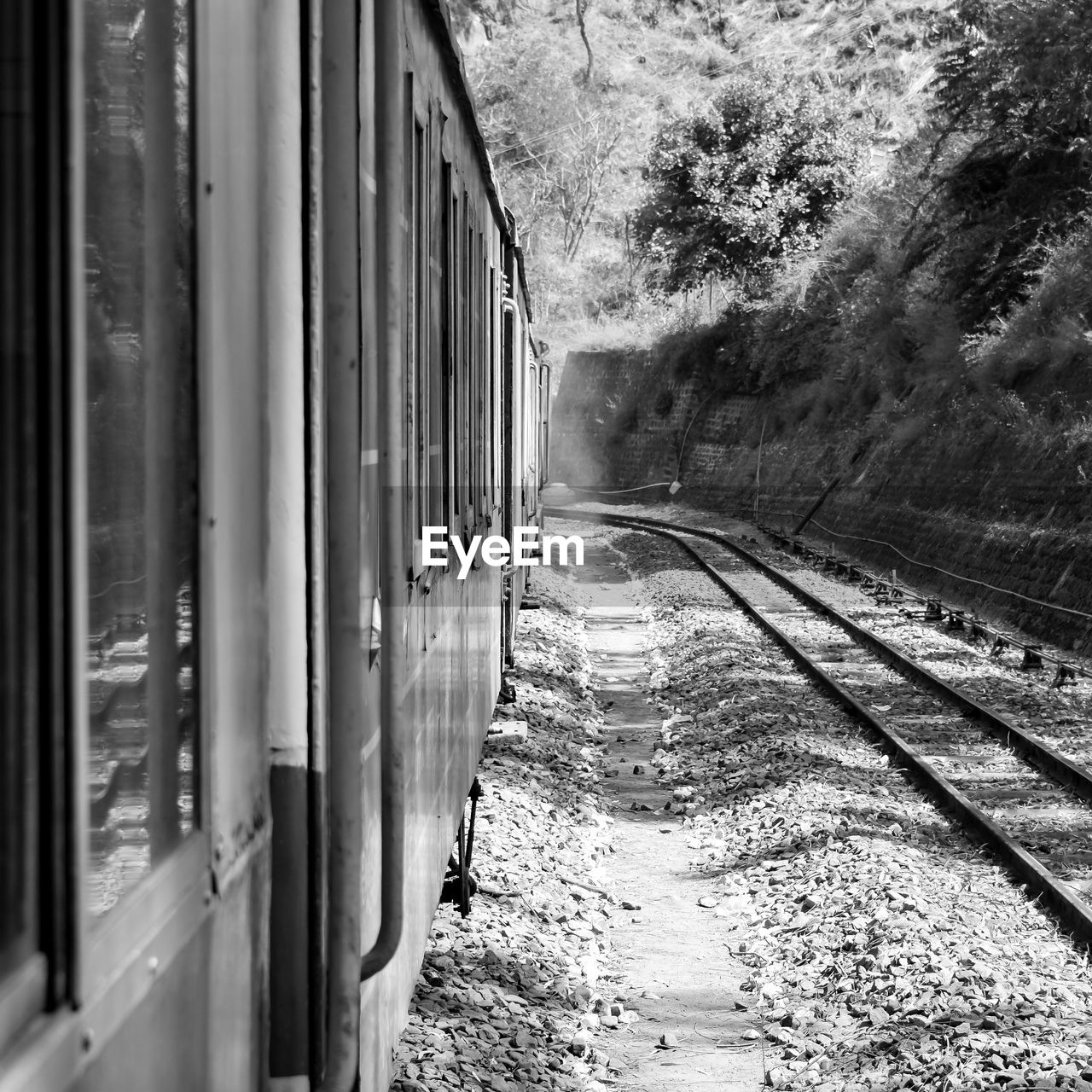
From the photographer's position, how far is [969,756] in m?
9.80

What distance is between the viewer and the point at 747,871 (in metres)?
7.45

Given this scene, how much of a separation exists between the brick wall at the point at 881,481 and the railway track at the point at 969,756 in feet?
8.12

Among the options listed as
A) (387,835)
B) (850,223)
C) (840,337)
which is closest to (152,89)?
(387,835)

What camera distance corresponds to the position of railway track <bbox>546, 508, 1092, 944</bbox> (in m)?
7.08

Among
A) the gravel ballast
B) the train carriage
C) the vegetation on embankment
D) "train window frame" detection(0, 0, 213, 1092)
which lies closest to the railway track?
the gravel ballast

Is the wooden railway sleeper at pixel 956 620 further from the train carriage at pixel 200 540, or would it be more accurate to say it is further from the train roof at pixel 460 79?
the train carriage at pixel 200 540

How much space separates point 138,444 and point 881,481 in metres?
25.7

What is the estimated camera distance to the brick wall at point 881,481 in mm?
17234

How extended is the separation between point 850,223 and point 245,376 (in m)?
37.6

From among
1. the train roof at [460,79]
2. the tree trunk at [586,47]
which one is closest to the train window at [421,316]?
the train roof at [460,79]

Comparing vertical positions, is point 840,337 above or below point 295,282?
above

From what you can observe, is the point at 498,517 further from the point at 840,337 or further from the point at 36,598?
the point at 840,337

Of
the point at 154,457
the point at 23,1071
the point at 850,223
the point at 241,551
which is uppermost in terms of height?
the point at 850,223

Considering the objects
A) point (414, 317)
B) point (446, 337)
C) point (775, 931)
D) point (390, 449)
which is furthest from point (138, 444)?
point (775, 931)
